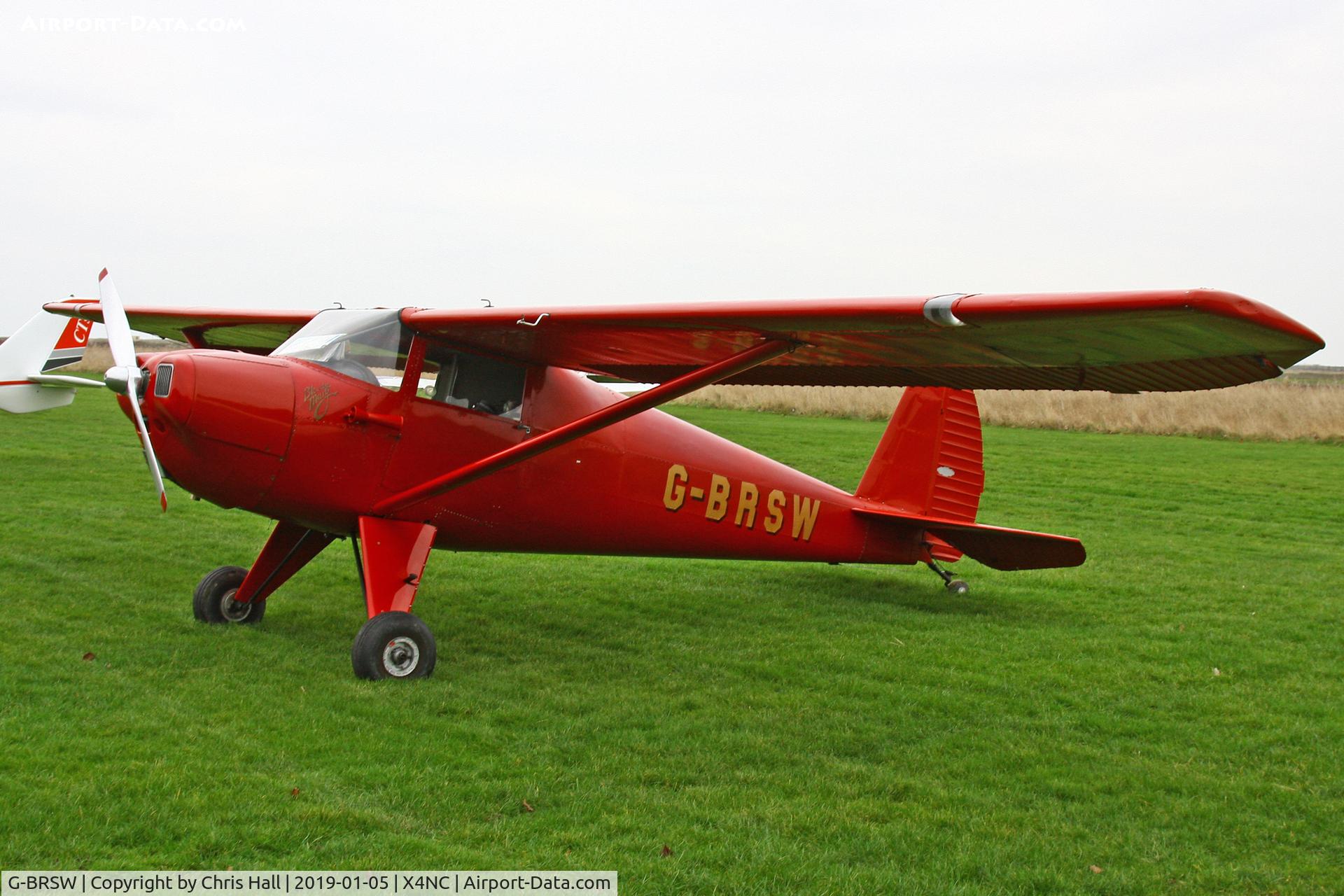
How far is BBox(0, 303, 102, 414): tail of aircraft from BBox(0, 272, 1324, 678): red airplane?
34.9ft

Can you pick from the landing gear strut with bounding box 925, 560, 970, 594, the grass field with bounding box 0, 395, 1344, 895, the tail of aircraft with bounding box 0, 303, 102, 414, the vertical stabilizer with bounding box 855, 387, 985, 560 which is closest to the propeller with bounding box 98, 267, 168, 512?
the grass field with bounding box 0, 395, 1344, 895

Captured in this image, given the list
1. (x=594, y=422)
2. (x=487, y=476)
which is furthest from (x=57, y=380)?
(x=594, y=422)

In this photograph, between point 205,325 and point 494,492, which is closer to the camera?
point 494,492

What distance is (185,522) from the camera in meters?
11.9

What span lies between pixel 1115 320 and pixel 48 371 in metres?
20.8

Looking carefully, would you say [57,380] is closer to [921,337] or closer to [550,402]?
[550,402]

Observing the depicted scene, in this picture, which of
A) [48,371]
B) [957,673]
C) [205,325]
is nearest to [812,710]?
[957,673]

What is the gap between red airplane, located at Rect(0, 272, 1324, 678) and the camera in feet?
17.5

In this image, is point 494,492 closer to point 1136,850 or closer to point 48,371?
point 1136,850

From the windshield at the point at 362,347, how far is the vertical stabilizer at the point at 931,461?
4.50 meters

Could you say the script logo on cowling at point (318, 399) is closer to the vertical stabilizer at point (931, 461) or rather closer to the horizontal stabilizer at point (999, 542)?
the horizontal stabilizer at point (999, 542)

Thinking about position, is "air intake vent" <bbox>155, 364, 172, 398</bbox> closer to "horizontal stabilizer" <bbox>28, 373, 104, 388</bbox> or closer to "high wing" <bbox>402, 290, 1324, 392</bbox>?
"high wing" <bbox>402, 290, 1324, 392</bbox>

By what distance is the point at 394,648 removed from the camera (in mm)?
6395

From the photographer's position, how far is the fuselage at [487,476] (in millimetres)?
6336
